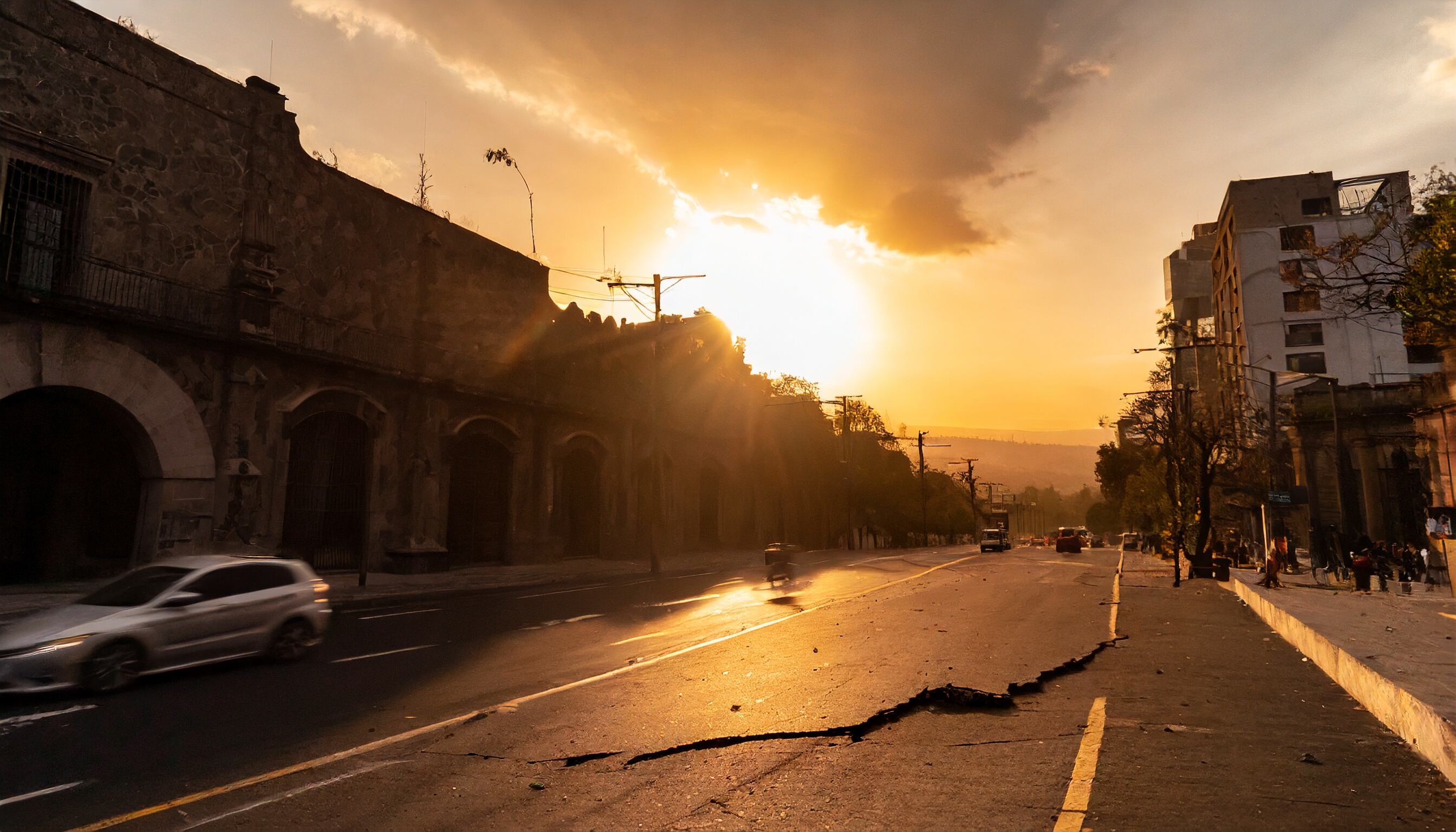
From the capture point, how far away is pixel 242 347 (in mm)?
21422

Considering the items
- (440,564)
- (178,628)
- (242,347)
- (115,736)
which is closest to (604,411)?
(440,564)

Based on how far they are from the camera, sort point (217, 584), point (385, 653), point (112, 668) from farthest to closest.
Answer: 1. point (385, 653)
2. point (217, 584)
3. point (112, 668)

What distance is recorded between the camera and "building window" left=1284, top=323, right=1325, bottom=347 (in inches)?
2180

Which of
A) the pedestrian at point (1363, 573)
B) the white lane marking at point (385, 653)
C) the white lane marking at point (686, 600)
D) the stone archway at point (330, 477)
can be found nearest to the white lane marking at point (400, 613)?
the white lane marking at point (385, 653)

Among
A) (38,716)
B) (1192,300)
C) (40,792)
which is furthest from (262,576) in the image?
(1192,300)

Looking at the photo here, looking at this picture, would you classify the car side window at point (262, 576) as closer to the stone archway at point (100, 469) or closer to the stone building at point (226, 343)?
the stone building at point (226, 343)

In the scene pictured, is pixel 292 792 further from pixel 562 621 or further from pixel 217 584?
pixel 562 621

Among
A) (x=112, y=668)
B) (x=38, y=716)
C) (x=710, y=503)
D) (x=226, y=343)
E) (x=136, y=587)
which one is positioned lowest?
(x=38, y=716)

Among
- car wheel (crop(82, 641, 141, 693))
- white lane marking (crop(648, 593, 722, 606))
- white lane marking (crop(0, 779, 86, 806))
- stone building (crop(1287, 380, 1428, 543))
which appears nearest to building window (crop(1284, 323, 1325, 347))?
stone building (crop(1287, 380, 1428, 543))

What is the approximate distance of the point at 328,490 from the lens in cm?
2433

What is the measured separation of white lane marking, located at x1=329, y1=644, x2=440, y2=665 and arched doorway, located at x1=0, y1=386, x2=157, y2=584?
12794 mm

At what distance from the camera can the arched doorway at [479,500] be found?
2902 cm

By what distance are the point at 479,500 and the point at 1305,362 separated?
5812 cm

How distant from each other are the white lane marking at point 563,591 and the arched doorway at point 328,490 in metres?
6.20
